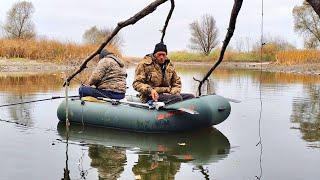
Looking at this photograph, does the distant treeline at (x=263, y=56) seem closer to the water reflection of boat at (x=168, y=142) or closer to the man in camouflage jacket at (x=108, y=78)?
the man in camouflage jacket at (x=108, y=78)

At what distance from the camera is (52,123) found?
1072 cm

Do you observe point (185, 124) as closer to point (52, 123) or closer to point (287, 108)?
point (52, 123)

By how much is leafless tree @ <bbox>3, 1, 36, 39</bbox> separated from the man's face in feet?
144

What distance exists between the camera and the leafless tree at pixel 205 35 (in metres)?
63.0

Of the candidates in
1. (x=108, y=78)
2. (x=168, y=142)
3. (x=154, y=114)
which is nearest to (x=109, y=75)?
(x=108, y=78)

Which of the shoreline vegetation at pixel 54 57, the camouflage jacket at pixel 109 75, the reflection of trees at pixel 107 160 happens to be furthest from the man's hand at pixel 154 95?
the shoreline vegetation at pixel 54 57

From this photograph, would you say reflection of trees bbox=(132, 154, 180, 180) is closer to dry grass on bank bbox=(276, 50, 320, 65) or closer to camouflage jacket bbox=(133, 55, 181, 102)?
camouflage jacket bbox=(133, 55, 181, 102)

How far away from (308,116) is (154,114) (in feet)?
15.0

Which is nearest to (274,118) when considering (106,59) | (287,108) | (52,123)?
(287,108)

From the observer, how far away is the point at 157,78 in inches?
383

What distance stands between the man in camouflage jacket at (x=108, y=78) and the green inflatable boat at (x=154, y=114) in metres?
A: 0.31

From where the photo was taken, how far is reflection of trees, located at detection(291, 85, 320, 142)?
9.55 m

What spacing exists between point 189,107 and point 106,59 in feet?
6.90

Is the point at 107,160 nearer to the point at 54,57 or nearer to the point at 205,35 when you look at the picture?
the point at 54,57
